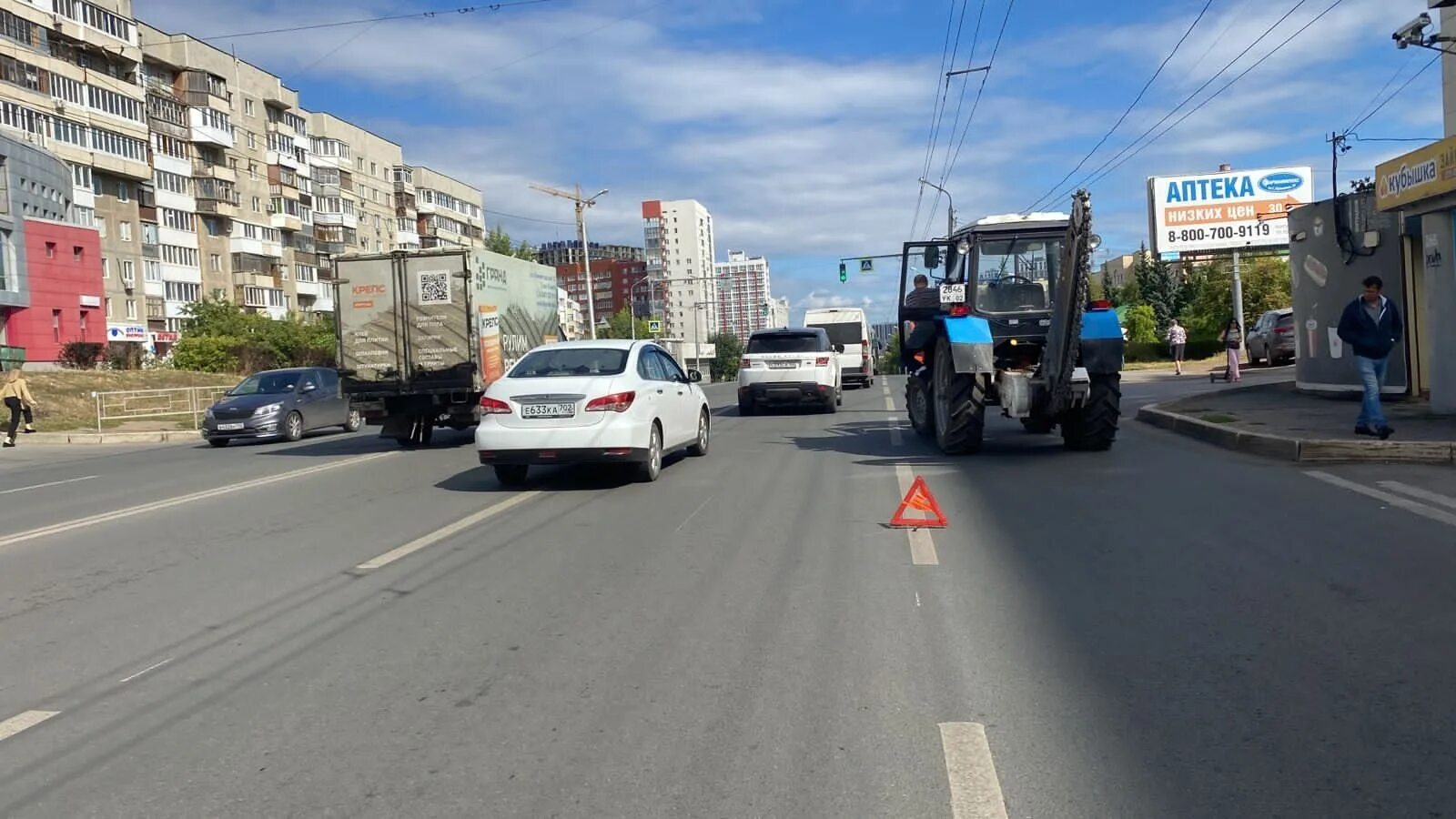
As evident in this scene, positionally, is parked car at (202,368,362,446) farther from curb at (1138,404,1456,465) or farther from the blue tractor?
curb at (1138,404,1456,465)

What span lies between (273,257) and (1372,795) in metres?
80.4

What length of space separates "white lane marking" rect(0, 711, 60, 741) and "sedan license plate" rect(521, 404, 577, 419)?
6.54 m

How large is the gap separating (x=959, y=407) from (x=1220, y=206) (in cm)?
4011

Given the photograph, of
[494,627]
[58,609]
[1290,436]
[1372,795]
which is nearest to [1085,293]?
[1290,436]

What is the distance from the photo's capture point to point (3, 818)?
12.1 feet

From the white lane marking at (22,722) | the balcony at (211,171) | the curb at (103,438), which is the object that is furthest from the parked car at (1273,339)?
the balcony at (211,171)

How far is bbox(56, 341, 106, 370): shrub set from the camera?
4456 centimetres

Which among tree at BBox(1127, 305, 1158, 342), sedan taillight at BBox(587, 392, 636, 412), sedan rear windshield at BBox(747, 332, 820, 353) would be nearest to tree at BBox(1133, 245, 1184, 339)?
tree at BBox(1127, 305, 1158, 342)

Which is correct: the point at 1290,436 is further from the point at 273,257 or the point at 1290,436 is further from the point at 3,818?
the point at 273,257

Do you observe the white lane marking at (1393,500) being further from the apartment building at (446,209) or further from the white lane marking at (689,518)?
the apartment building at (446,209)

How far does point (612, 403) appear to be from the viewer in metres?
11.1

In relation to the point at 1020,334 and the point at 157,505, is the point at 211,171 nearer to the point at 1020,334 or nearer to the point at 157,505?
the point at 157,505

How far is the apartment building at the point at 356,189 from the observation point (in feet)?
273

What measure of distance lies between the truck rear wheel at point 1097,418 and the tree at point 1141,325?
132 ft
